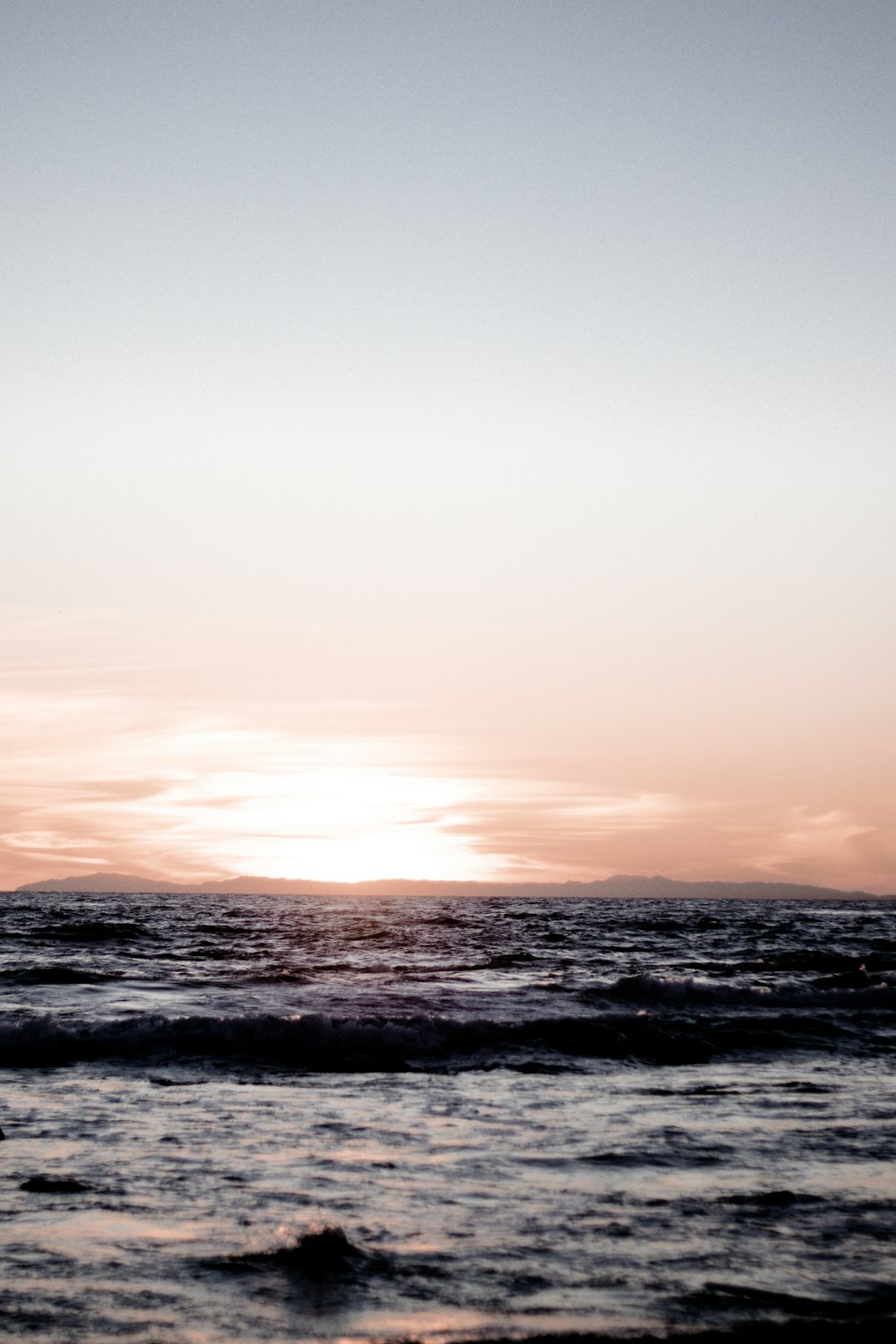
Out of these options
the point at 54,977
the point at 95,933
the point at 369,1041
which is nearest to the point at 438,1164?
the point at 369,1041

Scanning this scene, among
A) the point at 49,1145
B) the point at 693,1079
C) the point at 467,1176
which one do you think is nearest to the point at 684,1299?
the point at 467,1176

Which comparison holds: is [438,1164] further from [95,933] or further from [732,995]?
[95,933]

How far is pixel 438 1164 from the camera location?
7.82 meters

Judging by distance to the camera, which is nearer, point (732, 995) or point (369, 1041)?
point (369, 1041)

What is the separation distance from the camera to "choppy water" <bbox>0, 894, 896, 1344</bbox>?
514cm

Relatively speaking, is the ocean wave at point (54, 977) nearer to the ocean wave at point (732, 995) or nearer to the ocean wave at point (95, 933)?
the ocean wave at point (732, 995)

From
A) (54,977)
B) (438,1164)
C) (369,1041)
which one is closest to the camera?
(438,1164)

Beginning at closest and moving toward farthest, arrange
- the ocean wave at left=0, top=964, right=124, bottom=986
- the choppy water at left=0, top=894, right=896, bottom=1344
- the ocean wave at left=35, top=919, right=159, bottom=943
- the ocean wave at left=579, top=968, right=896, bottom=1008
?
the choppy water at left=0, top=894, right=896, bottom=1344, the ocean wave at left=579, top=968, right=896, bottom=1008, the ocean wave at left=0, top=964, right=124, bottom=986, the ocean wave at left=35, top=919, right=159, bottom=943

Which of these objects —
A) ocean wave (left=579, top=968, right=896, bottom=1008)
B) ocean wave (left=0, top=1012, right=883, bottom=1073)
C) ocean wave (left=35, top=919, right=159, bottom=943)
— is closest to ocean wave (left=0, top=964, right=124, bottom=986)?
ocean wave (left=0, top=1012, right=883, bottom=1073)

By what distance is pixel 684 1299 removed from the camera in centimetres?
518

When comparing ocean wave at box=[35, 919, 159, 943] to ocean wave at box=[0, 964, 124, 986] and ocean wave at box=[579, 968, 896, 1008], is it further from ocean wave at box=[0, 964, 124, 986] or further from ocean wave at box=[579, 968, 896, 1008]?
ocean wave at box=[579, 968, 896, 1008]

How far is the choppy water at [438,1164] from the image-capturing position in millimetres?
5137

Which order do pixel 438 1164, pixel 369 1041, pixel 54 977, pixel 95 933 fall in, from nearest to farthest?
1. pixel 438 1164
2. pixel 369 1041
3. pixel 54 977
4. pixel 95 933

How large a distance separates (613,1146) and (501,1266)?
3048 millimetres
